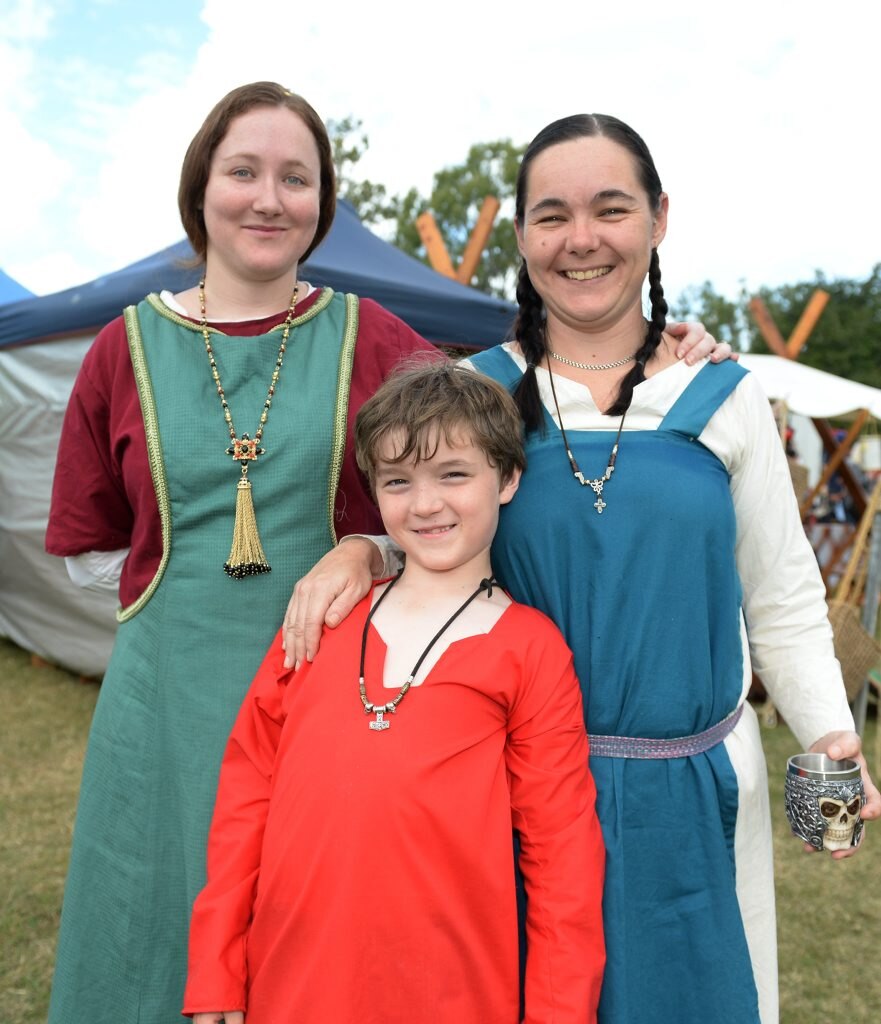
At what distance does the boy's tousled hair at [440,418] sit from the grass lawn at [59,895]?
2099mm

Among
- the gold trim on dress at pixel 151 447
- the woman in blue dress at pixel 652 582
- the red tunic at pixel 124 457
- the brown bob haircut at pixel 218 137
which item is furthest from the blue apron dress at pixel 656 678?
the brown bob haircut at pixel 218 137

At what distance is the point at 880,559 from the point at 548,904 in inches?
179

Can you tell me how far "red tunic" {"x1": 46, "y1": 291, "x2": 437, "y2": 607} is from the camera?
1583 millimetres

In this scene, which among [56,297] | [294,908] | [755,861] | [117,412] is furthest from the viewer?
[56,297]

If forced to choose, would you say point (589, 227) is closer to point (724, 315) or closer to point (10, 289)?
point (10, 289)

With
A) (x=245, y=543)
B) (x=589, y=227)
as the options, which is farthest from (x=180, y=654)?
(x=589, y=227)

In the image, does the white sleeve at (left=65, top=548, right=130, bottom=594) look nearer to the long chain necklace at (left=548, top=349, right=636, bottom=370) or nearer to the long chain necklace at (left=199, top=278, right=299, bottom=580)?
the long chain necklace at (left=199, top=278, right=299, bottom=580)

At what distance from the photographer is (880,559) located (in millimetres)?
5195

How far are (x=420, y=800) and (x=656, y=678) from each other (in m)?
0.39

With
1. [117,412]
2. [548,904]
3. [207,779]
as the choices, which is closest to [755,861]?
[548,904]

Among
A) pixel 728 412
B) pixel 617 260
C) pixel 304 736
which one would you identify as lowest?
pixel 304 736

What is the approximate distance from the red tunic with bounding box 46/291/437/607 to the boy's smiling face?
0.66ft

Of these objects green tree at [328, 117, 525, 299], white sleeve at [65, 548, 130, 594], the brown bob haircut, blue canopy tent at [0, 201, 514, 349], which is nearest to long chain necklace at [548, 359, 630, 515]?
the brown bob haircut

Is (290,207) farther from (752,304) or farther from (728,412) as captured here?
(752,304)
